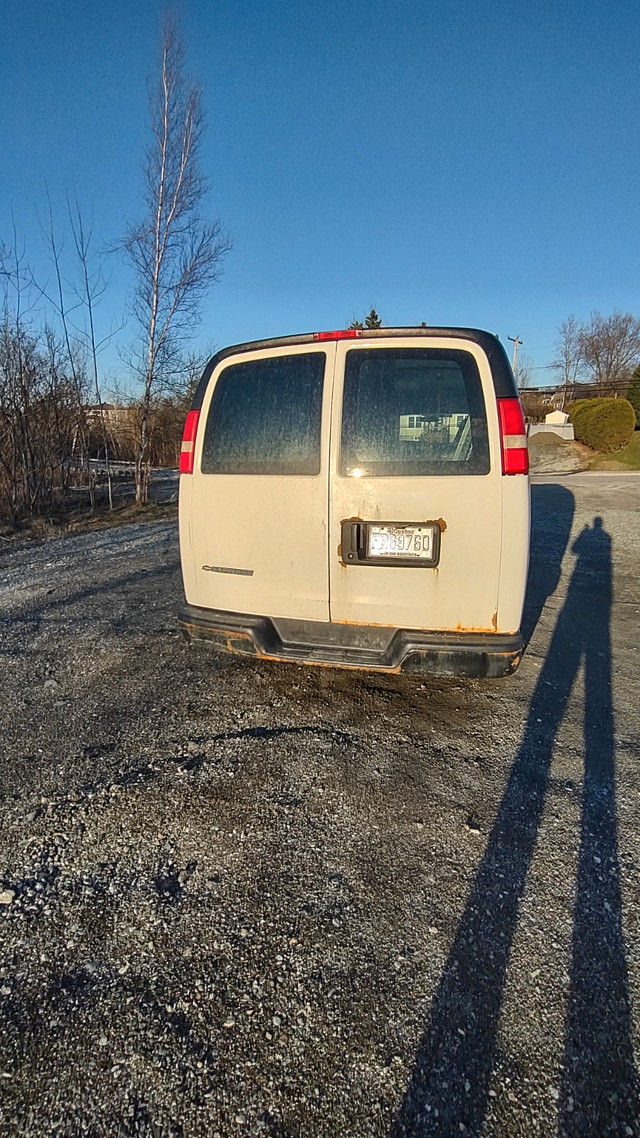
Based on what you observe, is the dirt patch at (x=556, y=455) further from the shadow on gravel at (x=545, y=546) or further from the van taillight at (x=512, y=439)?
the van taillight at (x=512, y=439)

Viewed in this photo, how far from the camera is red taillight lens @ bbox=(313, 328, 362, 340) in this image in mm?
2695

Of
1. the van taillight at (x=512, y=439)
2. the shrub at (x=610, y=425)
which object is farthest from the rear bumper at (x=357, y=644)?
the shrub at (x=610, y=425)

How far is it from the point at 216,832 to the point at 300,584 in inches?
48.9

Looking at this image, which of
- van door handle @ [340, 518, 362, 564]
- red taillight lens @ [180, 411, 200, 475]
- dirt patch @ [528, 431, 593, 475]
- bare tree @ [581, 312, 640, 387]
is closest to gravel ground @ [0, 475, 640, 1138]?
van door handle @ [340, 518, 362, 564]

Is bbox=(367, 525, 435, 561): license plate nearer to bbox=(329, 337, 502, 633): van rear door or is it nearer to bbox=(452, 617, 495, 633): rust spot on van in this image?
bbox=(329, 337, 502, 633): van rear door

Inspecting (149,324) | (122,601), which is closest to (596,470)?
(149,324)

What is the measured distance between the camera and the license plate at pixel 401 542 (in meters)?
2.56

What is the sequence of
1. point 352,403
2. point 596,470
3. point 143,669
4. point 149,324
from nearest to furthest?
point 352,403
point 143,669
point 149,324
point 596,470

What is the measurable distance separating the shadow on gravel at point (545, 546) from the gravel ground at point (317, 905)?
866 millimetres

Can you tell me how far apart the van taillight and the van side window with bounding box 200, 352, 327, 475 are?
35.4 inches

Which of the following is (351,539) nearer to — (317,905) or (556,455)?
(317,905)

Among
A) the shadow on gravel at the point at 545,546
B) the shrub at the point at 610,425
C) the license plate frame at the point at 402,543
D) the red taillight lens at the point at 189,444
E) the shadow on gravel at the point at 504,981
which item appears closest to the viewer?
the shadow on gravel at the point at 504,981

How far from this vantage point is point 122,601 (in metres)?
5.20

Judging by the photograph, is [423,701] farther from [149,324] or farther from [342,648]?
[149,324]
